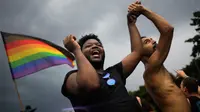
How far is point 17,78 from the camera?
14.4 ft

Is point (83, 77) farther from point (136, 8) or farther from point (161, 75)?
point (161, 75)

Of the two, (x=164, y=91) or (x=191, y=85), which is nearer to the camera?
(x=164, y=91)

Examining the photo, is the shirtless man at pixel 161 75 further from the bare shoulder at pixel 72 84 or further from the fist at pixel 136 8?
the bare shoulder at pixel 72 84

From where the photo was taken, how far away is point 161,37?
11.3 feet

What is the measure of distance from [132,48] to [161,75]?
96 cm

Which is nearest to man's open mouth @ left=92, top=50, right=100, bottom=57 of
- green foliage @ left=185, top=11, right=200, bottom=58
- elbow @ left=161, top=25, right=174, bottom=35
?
elbow @ left=161, top=25, right=174, bottom=35

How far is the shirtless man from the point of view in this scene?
337 centimetres

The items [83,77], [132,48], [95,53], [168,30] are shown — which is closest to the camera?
[83,77]

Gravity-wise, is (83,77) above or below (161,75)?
above

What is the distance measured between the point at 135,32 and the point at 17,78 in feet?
7.52

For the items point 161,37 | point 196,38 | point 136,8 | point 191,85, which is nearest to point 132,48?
point 136,8

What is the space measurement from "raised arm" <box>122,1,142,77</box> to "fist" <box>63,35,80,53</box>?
62 cm

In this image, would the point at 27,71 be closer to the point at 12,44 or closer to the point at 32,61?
the point at 32,61

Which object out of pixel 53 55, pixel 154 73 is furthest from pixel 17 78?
pixel 154 73
